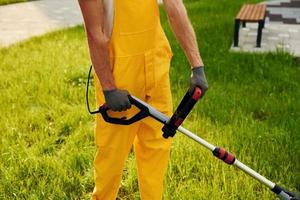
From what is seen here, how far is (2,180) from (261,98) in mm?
2541

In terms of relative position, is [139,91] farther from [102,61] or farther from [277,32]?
[277,32]

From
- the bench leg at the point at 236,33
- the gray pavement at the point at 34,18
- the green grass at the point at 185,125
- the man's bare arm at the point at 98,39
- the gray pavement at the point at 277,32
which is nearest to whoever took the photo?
the man's bare arm at the point at 98,39

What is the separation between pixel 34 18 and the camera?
29.6ft

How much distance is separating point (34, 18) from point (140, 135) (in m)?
6.96

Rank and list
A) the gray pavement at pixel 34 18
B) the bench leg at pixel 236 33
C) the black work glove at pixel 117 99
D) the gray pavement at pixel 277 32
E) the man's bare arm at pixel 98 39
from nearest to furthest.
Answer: the man's bare arm at pixel 98 39, the black work glove at pixel 117 99, the bench leg at pixel 236 33, the gray pavement at pixel 277 32, the gray pavement at pixel 34 18

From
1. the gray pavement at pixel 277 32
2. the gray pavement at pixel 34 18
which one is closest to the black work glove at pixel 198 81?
the gray pavement at pixel 277 32

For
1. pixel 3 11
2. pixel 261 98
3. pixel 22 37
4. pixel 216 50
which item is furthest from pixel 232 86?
pixel 3 11

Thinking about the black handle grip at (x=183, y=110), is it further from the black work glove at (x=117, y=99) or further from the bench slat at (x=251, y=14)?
the bench slat at (x=251, y=14)

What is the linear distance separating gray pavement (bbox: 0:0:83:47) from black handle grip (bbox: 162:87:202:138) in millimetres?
5248

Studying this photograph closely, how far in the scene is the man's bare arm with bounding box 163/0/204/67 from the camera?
92.1 inches

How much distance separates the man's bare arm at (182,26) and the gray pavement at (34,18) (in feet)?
16.9

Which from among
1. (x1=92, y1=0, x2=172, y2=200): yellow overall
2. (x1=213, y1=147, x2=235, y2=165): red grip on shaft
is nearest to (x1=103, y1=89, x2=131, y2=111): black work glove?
(x1=92, y1=0, x2=172, y2=200): yellow overall

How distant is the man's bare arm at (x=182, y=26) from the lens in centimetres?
234

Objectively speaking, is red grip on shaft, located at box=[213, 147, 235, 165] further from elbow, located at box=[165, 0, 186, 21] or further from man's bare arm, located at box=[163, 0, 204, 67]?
elbow, located at box=[165, 0, 186, 21]
